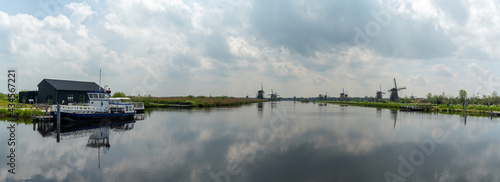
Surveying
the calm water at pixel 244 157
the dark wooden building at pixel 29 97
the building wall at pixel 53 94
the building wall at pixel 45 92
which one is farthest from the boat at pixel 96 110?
A: the dark wooden building at pixel 29 97

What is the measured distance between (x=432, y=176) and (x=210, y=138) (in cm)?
1660

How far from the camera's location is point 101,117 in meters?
33.6

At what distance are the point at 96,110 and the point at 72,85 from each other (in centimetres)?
2655

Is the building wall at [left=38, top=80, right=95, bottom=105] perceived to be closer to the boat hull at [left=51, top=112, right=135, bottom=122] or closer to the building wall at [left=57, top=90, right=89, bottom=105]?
the building wall at [left=57, top=90, right=89, bottom=105]

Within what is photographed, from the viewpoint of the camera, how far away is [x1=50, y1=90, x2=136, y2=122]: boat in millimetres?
31366

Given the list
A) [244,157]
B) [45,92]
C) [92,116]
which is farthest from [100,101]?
[244,157]

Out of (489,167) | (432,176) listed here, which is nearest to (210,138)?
(432,176)

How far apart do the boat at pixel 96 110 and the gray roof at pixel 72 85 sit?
66.5 ft

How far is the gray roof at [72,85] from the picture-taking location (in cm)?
5056

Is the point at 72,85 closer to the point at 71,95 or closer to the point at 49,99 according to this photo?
the point at 71,95

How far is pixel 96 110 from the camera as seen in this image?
3444 cm

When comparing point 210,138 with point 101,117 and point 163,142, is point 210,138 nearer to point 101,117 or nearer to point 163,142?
point 163,142

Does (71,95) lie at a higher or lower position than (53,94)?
lower

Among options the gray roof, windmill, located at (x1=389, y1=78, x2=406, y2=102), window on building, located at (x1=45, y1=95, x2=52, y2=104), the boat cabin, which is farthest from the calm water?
windmill, located at (x1=389, y1=78, x2=406, y2=102)
